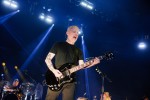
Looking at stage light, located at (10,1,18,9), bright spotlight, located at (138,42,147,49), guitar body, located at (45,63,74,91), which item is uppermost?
stage light, located at (10,1,18,9)

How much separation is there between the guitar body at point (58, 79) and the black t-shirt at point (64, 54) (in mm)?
126

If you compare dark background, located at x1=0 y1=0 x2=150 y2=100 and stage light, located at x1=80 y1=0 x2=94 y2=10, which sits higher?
stage light, located at x1=80 y1=0 x2=94 y2=10

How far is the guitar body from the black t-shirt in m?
0.13

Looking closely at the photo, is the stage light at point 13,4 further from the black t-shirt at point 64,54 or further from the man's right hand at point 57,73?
the man's right hand at point 57,73

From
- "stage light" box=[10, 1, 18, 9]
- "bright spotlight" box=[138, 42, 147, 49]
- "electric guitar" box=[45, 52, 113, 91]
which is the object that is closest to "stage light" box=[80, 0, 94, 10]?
"stage light" box=[10, 1, 18, 9]

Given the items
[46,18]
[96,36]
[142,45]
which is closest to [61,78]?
[46,18]

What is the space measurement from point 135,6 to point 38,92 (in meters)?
8.66

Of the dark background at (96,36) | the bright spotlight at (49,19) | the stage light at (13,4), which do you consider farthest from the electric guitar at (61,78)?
the bright spotlight at (49,19)

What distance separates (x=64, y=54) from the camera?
405 centimetres

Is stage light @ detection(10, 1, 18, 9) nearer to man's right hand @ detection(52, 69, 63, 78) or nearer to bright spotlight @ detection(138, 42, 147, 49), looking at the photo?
bright spotlight @ detection(138, 42, 147, 49)

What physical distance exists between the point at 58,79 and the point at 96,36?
1319 centimetres

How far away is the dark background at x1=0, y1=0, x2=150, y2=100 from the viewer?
1448cm

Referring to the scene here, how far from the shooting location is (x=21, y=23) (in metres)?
15.1

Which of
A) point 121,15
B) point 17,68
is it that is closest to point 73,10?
point 121,15
